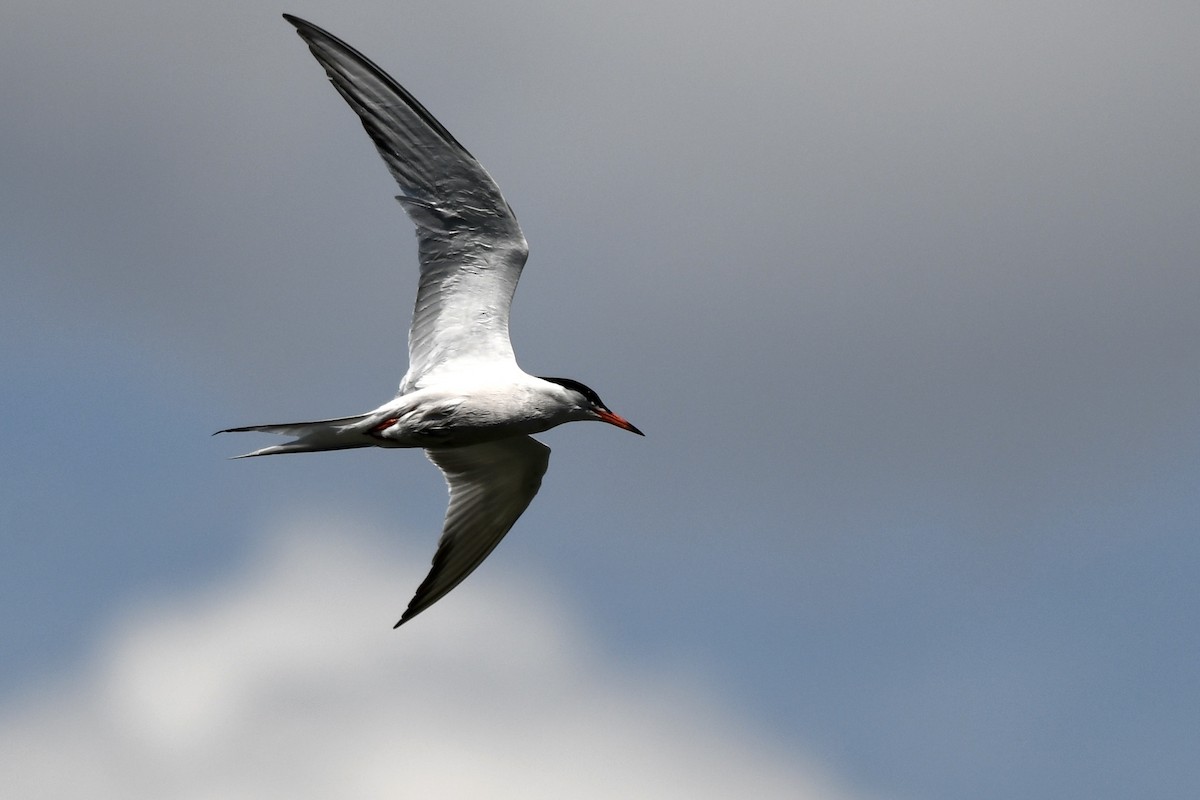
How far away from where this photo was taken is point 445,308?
478 inches

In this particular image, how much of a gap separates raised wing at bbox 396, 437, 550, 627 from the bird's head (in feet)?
3.39

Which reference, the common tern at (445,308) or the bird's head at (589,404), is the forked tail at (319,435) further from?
the bird's head at (589,404)

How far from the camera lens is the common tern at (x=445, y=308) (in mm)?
11422

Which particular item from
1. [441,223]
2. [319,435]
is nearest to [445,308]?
[441,223]

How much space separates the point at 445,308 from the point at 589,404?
4.60ft

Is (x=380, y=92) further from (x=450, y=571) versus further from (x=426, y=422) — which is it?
(x=450, y=571)

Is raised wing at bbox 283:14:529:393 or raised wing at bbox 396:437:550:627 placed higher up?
raised wing at bbox 283:14:529:393

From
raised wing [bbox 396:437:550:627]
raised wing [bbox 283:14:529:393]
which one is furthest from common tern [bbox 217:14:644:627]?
raised wing [bbox 396:437:550:627]

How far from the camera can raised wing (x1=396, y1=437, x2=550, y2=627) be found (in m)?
13.1

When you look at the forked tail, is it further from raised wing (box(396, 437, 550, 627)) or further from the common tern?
raised wing (box(396, 437, 550, 627))

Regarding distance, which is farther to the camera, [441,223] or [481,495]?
[481,495]

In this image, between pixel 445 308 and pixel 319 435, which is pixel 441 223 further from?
pixel 319 435

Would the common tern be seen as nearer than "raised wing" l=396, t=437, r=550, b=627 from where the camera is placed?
Yes

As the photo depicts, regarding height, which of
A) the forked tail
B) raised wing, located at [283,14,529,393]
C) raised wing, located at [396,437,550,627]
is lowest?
raised wing, located at [396,437,550,627]
